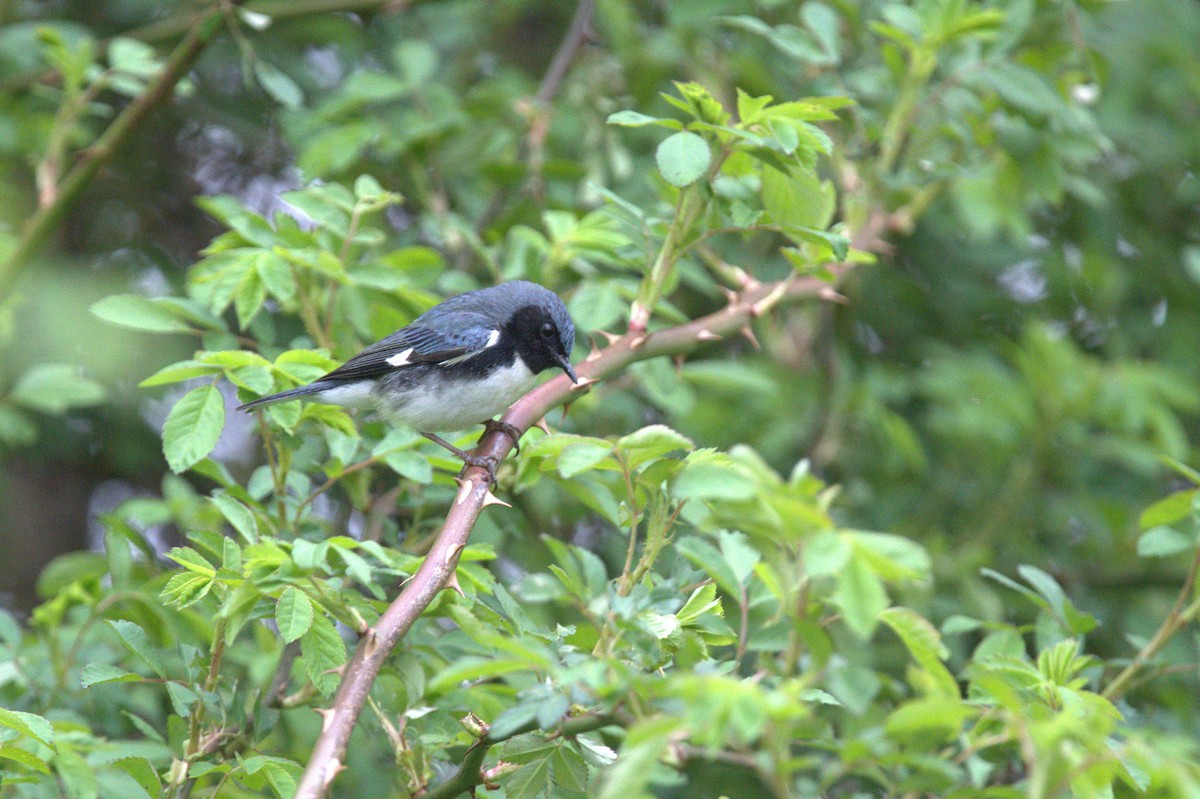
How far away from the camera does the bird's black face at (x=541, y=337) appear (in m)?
3.88

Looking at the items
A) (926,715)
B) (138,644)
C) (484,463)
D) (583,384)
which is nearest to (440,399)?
(484,463)

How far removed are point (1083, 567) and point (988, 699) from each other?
2997 mm

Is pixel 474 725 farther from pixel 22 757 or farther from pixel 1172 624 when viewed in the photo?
pixel 1172 624

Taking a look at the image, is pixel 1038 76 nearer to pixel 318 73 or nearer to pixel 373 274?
pixel 373 274

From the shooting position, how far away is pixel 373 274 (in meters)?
3.17

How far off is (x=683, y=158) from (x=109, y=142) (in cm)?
229

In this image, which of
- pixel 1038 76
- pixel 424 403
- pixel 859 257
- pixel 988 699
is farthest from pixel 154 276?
pixel 988 699

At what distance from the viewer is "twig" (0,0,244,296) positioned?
367 centimetres

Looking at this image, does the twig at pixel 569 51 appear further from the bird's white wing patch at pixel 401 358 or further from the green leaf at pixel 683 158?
the green leaf at pixel 683 158

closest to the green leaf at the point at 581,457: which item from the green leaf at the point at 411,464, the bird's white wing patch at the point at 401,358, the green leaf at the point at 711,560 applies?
the green leaf at the point at 711,560

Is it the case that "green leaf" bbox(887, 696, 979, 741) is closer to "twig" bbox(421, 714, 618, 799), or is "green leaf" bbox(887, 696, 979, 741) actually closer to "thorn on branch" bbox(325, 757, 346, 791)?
"twig" bbox(421, 714, 618, 799)

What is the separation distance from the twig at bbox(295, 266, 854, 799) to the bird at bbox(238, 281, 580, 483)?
686 mm

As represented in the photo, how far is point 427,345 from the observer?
411 cm

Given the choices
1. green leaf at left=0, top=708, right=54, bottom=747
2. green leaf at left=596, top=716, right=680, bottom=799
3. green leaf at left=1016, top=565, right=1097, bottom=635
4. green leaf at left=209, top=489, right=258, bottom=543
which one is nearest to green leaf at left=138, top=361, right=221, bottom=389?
green leaf at left=209, top=489, right=258, bottom=543
